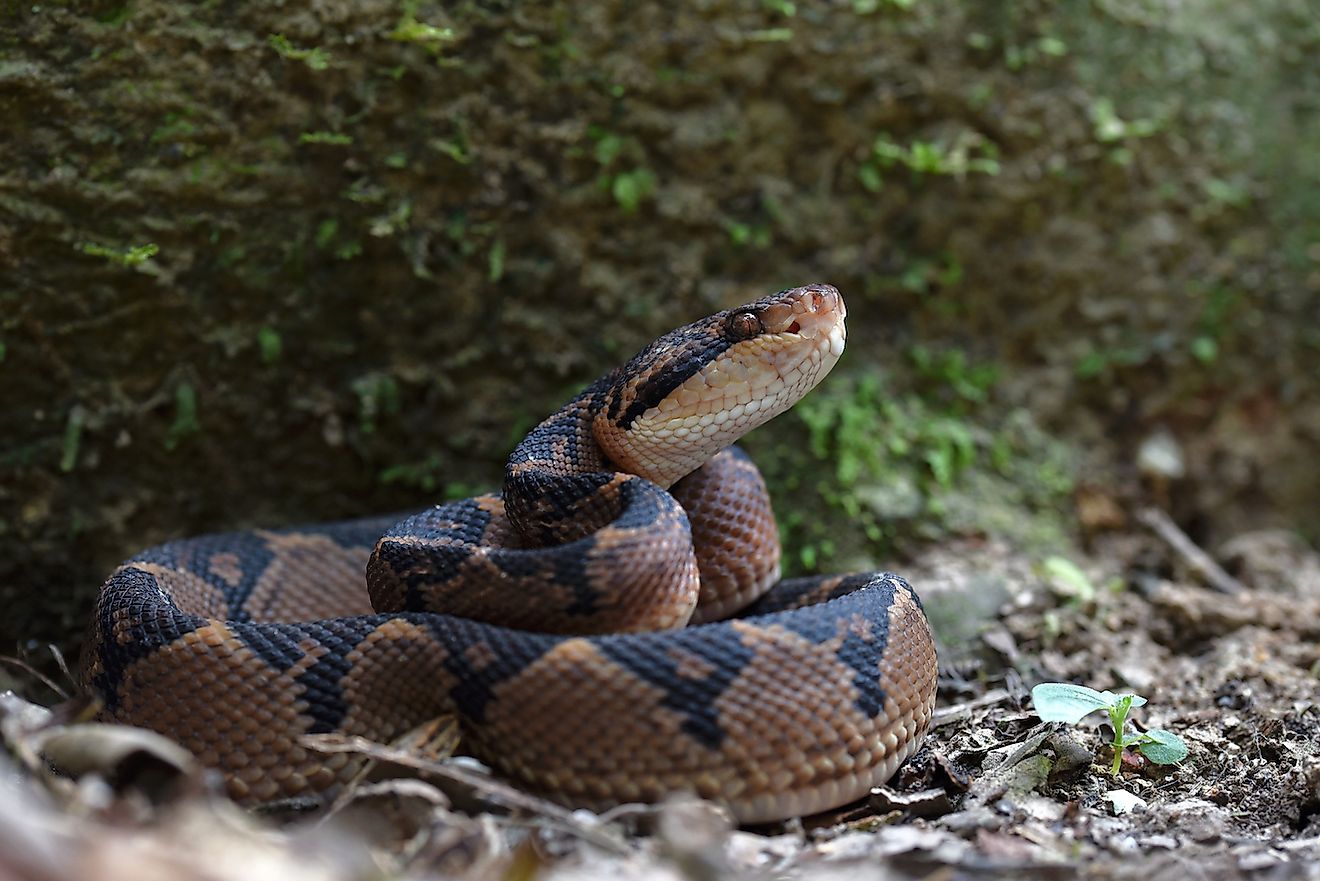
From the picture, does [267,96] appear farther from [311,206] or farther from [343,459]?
[343,459]

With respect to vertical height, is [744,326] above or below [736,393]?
above

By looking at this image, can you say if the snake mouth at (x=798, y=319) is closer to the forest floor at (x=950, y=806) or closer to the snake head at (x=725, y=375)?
the snake head at (x=725, y=375)

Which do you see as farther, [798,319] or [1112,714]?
[798,319]

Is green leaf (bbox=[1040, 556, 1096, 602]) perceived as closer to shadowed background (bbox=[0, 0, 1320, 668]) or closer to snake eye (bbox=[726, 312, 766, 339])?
shadowed background (bbox=[0, 0, 1320, 668])

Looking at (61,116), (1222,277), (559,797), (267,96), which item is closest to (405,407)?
(267,96)

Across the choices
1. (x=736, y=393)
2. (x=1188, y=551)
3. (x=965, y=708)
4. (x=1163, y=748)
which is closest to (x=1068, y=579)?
(x=1188, y=551)

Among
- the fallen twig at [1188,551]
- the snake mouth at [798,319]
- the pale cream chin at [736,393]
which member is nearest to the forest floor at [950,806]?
the fallen twig at [1188,551]

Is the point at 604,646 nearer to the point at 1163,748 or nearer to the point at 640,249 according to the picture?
the point at 1163,748
